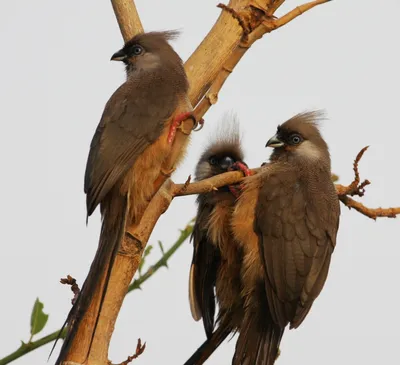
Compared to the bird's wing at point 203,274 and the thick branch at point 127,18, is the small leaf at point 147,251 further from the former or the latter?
the thick branch at point 127,18

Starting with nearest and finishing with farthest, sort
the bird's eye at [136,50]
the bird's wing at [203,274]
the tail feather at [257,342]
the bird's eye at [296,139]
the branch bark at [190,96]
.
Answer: the branch bark at [190,96], the tail feather at [257,342], the bird's eye at [136,50], the bird's wing at [203,274], the bird's eye at [296,139]

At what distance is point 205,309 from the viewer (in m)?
5.54

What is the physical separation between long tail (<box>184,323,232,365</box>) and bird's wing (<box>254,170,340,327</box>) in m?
0.55

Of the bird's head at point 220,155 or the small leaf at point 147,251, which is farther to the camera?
the bird's head at point 220,155

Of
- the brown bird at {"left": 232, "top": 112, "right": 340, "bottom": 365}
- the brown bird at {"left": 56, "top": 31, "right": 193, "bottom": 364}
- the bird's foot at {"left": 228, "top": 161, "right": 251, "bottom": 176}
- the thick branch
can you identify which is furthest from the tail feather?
the thick branch

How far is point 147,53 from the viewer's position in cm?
525

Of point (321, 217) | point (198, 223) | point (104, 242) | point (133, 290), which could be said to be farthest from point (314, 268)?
point (104, 242)

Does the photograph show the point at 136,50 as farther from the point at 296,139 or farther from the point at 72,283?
the point at 72,283

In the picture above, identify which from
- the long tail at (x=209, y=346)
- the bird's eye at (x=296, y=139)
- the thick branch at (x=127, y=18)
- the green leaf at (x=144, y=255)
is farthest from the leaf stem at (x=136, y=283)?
the thick branch at (x=127, y=18)

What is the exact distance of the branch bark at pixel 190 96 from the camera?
3781mm

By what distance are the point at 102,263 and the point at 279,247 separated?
1.51m

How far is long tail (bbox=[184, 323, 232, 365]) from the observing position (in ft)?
16.0

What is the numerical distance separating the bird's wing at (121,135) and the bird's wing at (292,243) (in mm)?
1037

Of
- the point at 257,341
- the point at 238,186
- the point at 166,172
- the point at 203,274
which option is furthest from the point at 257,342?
the point at 166,172
